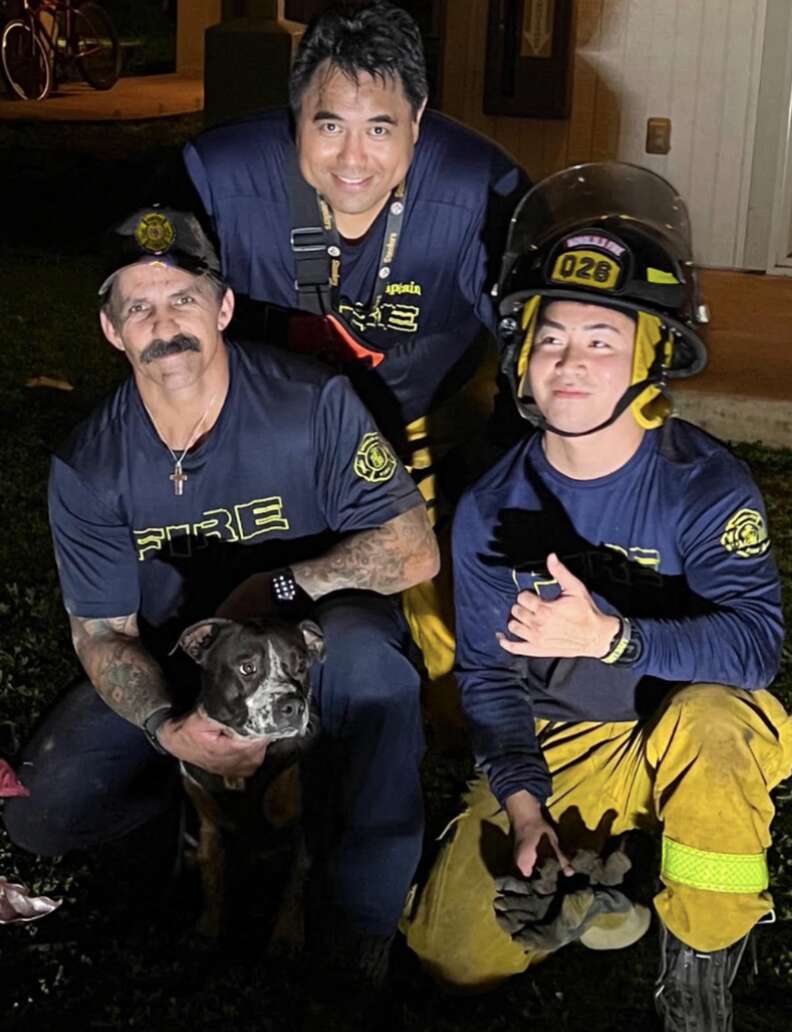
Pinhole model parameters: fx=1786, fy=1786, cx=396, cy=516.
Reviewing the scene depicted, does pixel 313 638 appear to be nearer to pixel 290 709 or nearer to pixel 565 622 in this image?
pixel 290 709

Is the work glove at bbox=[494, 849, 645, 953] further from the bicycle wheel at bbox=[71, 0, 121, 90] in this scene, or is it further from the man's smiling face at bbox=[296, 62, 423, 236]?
the bicycle wheel at bbox=[71, 0, 121, 90]

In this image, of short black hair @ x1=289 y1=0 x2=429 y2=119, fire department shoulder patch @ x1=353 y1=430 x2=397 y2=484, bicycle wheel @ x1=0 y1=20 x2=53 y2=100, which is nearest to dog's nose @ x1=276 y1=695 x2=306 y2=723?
fire department shoulder patch @ x1=353 y1=430 x2=397 y2=484

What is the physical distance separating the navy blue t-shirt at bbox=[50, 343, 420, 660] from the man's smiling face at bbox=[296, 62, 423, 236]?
21.7 inches

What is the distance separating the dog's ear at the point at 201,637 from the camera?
135 inches

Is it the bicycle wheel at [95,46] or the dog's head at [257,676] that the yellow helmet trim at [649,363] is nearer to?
the dog's head at [257,676]

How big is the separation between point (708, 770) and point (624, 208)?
3.94ft

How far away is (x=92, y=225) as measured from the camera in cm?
1259

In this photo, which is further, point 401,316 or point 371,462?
point 401,316

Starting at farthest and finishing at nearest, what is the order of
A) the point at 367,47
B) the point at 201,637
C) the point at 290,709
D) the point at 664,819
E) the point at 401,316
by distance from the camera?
the point at 401,316, the point at 367,47, the point at 201,637, the point at 290,709, the point at 664,819

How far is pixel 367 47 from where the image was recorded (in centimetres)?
400

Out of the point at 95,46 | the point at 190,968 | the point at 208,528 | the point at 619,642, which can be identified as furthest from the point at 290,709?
the point at 95,46

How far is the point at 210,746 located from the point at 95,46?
18410mm

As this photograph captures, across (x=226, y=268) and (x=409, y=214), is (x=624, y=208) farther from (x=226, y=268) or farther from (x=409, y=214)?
(x=226, y=268)

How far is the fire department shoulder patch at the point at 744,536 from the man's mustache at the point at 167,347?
1.12 meters
